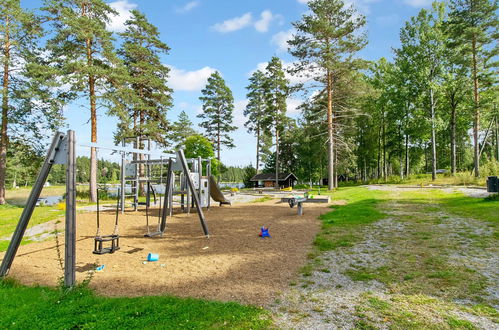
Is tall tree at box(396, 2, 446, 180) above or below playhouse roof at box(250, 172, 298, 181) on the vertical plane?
above

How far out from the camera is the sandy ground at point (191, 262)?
4.46 meters

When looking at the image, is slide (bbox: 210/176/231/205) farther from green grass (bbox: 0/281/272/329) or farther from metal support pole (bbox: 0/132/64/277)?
green grass (bbox: 0/281/272/329)

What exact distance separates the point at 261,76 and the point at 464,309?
40651mm

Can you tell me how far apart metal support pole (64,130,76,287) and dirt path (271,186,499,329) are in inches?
133

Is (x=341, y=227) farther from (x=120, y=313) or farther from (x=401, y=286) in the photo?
(x=120, y=313)

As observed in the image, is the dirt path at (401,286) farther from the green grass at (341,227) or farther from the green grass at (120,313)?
the green grass at (120,313)

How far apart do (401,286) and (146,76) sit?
87.9ft

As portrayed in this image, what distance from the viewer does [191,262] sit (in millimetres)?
5934

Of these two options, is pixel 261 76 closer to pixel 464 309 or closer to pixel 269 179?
pixel 269 179

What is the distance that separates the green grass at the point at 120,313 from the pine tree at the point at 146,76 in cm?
2229

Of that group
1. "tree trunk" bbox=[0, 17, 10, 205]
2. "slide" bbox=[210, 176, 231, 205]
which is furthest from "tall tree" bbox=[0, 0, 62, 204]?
"slide" bbox=[210, 176, 231, 205]

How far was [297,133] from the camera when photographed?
43.3 m

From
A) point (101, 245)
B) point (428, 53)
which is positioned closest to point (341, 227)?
point (101, 245)

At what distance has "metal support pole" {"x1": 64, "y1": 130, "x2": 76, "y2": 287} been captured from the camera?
15.3 feet
